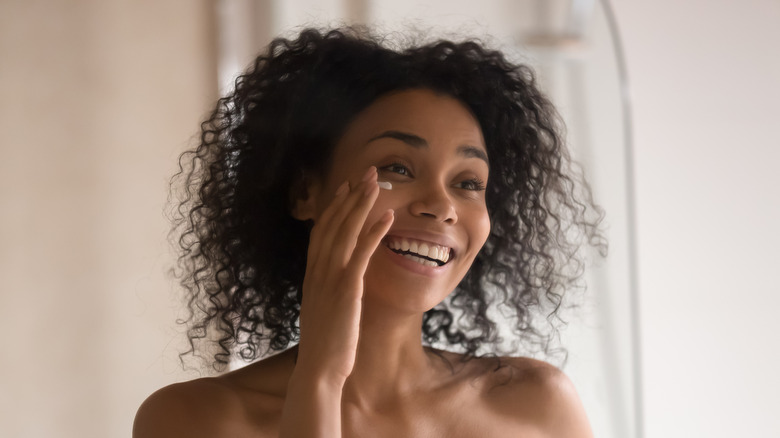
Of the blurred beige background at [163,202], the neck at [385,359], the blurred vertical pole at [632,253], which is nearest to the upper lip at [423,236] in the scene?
the neck at [385,359]

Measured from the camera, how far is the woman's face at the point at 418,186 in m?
0.95

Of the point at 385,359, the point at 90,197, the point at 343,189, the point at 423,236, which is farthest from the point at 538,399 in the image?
the point at 90,197

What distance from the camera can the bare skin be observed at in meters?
0.86

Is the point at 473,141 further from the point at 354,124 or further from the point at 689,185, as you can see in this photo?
the point at 689,185

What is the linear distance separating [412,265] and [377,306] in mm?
87

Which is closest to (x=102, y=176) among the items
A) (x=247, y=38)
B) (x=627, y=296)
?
(x=247, y=38)

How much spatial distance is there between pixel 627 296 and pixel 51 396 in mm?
962

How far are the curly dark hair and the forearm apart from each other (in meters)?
0.29

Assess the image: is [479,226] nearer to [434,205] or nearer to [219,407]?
[434,205]

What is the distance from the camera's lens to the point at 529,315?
126 cm

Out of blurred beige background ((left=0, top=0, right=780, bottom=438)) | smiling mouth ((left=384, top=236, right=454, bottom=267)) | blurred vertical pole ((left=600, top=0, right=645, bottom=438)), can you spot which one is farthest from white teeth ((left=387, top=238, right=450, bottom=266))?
blurred vertical pole ((left=600, top=0, right=645, bottom=438))

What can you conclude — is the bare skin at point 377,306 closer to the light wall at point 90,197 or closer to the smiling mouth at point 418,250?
the smiling mouth at point 418,250

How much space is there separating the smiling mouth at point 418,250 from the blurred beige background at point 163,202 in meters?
0.49

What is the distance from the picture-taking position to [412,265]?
0.95 metres
